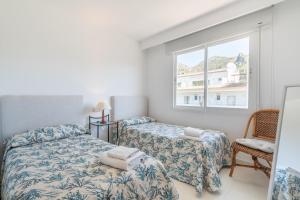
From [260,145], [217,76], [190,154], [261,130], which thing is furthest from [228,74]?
[190,154]

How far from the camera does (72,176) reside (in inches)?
50.0

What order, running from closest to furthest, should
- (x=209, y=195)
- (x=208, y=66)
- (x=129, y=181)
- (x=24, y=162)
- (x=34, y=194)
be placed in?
1. (x=34, y=194)
2. (x=129, y=181)
3. (x=24, y=162)
4. (x=209, y=195)
5. (x=208, y=66)

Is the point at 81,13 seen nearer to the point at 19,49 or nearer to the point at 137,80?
the point at 19,49

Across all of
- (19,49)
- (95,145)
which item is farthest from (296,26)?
(19,49)

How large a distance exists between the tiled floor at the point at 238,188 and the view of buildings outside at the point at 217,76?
105cm

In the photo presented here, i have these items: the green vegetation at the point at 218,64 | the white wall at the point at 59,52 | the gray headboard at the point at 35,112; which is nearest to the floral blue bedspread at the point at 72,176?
the gray headboard at the point at 35,112

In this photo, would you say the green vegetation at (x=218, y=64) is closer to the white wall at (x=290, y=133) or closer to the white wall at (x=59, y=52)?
the white wall at (x=290, y=133)

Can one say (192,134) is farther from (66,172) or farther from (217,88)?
(66,172)

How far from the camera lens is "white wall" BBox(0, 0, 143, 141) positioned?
2391 mm

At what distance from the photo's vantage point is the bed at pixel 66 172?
43.8 inches

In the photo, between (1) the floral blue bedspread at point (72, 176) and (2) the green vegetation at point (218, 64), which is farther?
(2) the green vegetation at point (218, 64)

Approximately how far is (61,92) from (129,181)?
2.19 metres

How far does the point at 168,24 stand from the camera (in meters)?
3.21

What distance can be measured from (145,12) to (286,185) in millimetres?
2911
